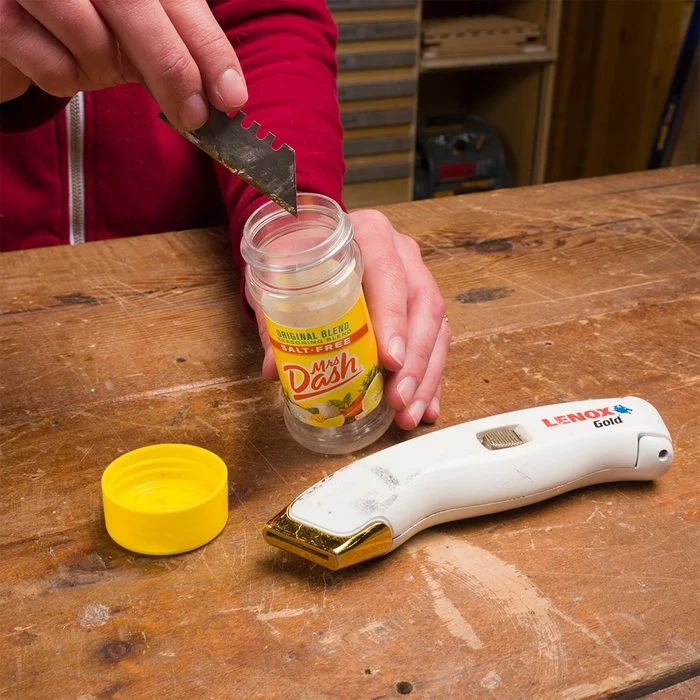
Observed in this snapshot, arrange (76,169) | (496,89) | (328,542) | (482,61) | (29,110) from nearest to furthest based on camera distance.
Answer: (328,542)
(29,110)
(76,169)
(482,61)
(496,89)

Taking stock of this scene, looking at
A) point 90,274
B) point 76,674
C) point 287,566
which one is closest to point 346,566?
point 287,566

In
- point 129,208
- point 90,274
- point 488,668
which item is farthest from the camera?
point 129,208

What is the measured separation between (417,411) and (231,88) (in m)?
0.27

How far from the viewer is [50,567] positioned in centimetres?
51

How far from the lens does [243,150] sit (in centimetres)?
55

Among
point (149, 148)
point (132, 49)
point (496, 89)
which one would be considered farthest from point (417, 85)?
point (132, 49)

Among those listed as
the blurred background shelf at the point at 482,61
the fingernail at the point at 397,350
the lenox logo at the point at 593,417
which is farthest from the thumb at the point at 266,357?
the blurred background shelf at the point at 482,61

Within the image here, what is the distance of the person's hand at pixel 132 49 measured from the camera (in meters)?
0.50

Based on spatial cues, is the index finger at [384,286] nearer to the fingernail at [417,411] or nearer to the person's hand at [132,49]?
the fingernail at [417,411]

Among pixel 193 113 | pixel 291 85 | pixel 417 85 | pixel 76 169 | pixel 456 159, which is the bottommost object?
pixel 456 159

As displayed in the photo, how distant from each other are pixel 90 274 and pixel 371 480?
499mm

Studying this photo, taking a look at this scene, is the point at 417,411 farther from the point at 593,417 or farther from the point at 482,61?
the point at 482,61

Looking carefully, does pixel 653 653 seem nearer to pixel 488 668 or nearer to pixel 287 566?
pixel 488 668

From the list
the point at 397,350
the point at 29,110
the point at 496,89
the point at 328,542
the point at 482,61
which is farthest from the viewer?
the point at 496,89
